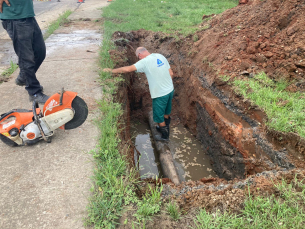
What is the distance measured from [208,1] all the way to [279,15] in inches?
327

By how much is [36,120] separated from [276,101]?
343 cm

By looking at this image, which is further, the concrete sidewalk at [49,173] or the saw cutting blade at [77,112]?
the saw cutting blade at [77,112]

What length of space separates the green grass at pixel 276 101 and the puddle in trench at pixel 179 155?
158 cm

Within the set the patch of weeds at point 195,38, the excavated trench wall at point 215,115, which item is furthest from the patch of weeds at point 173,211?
the patch of weeds at point 195,38

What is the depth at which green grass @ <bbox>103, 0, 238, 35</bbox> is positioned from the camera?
751cm

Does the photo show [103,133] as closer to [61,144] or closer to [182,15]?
[61,144]

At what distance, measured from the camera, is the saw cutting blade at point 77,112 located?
2672 millimetres

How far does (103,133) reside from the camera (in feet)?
9.06

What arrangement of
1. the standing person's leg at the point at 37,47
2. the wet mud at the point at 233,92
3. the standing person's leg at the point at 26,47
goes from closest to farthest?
the wet mud at the point at 233,92, the standing person's leg at the point at 26,47, the standing person's leg at the point at 37,47

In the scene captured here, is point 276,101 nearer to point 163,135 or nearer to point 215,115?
point 215,115

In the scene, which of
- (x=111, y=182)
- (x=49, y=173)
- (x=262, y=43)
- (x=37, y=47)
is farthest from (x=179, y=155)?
(x=37, y=47)

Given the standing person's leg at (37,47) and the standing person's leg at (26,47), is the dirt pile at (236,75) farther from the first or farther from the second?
the standing person's leg at (26,47)

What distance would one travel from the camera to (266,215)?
73.9 inches

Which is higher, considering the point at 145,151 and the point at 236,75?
the point at 236,75
